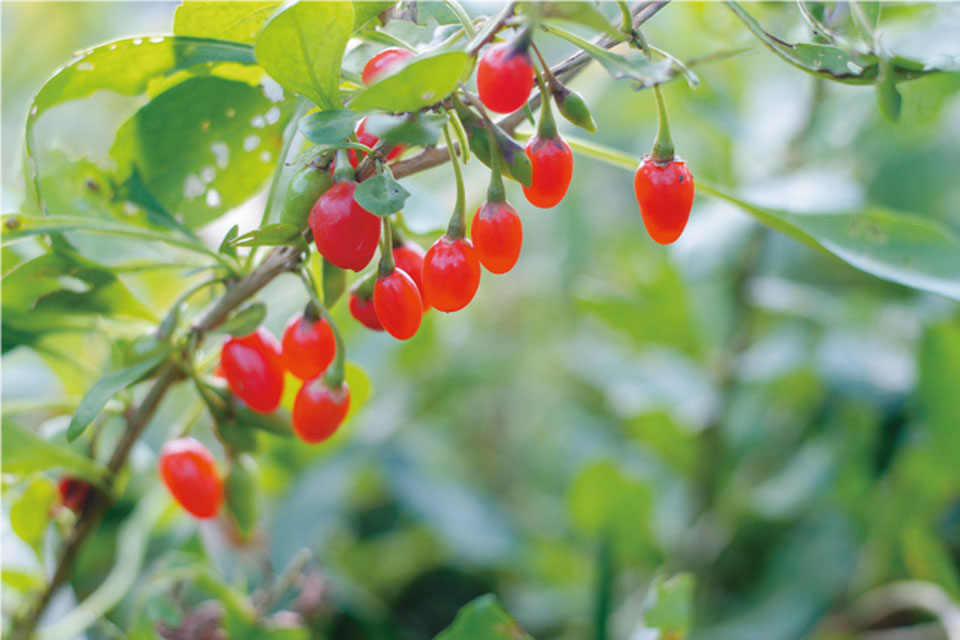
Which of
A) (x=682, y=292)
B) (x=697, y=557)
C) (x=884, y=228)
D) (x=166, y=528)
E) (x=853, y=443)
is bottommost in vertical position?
(x=697, y=557)

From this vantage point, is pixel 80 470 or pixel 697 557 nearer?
pixel 80 470

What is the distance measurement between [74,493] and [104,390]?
280 mm

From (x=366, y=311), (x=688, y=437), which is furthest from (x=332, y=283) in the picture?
(x=688, y=437)

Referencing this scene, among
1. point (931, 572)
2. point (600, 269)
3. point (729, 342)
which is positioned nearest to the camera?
point (931, 572)

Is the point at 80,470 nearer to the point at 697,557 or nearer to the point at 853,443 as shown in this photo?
the point at 697,557

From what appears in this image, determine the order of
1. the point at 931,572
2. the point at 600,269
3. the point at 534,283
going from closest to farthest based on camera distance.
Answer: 1. the point at 931,572
2. the point at 600,269
3. the point at 534,283

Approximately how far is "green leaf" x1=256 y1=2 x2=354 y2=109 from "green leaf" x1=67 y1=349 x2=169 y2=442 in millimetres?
231

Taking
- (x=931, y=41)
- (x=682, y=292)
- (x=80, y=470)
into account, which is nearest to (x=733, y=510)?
(x=682, y=292)

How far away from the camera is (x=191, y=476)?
2.25ft

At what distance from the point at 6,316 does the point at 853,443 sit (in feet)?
3.60

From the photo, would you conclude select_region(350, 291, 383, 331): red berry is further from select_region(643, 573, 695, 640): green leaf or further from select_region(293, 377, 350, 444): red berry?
select_region(643, 573, 695, 640): green leaf

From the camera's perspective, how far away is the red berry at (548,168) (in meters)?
0.49

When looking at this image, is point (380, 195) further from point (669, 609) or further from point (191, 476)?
point (669, 609)

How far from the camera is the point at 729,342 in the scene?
1.31 m
